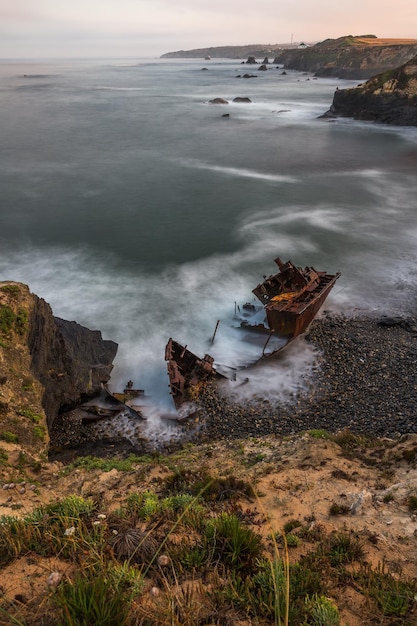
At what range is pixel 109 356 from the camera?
17.5 metres

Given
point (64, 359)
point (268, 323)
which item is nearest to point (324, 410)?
point (268, 323)

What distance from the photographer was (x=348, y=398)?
14836 mm

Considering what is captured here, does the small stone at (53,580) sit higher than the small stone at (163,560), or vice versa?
the small stone at (53,580)

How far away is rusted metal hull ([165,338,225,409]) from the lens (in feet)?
50.9

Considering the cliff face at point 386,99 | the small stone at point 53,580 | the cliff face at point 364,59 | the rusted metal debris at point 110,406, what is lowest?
the rusted metal debris at point 110,406

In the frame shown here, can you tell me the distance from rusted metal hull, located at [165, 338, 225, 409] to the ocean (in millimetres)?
966

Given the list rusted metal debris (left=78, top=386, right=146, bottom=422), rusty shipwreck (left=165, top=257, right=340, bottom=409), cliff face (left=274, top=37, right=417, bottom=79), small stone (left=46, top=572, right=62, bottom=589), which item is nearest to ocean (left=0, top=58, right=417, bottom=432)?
rusted metal debris (left=78, top=386, right=146, bottom=422)

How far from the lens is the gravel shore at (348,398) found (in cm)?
1370

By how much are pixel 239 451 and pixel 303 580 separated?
6125mm

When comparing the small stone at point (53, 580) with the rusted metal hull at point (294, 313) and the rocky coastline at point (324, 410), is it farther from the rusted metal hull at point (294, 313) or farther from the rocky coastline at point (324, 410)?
the rusted metal hull at point (294, 313)

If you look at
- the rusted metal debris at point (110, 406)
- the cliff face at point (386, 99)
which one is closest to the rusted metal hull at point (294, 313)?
the rusted metal debris at point (110, 406)

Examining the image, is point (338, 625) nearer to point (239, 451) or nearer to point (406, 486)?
point (406, 486)

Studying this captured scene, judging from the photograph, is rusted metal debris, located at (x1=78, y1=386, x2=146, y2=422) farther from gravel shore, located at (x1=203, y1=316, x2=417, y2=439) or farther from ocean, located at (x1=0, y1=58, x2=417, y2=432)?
gravel shore, located at (x1=203, y1=316, x2=417, y2=439)

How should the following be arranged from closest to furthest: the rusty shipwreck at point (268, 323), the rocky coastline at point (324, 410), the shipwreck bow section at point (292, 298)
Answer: the rocky coastline at point (324, 410) → the rusty shipwreck at point (268, 323) → the shipwreck bow section at point (292, 298)
